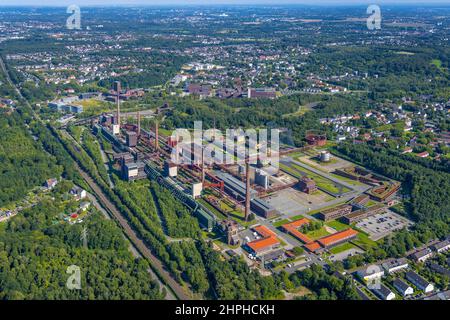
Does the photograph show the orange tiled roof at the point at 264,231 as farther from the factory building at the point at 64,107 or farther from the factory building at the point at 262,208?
the factory building at the point at 64,107

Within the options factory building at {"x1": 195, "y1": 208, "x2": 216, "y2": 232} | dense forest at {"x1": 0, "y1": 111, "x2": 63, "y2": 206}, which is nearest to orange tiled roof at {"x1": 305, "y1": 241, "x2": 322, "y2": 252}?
factory building at {"x1": 195, "y1": 208, "x2": 216, "y2": 232}

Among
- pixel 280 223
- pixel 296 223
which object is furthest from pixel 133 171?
pixel 296 223

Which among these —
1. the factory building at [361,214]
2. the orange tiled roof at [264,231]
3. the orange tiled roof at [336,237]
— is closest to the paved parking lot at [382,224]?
the factory building at [361,214]

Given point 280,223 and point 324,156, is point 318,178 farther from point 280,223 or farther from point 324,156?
point 280,223

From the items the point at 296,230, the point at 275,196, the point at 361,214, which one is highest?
the point at 275,196

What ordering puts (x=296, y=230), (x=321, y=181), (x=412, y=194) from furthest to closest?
(x=321, y=181)
(x=412, y=194)
(x=296, y=230)
